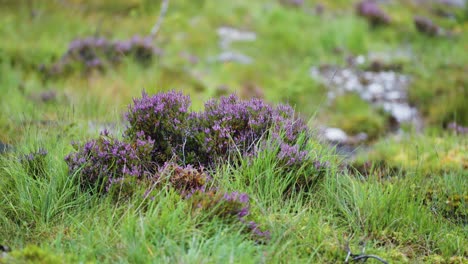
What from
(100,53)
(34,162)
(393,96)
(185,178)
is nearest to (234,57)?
(100,53)

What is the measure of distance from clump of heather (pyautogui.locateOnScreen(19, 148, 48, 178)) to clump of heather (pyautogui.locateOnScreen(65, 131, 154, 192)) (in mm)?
265

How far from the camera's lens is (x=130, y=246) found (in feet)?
9.98

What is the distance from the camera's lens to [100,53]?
9.68 m

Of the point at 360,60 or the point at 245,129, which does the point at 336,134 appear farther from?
the point at 245,129

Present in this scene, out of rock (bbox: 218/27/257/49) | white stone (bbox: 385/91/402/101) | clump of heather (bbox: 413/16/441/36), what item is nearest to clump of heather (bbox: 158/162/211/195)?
white stone (bbox: 385/91/402/101)

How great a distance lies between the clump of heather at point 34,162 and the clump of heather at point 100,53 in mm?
5361

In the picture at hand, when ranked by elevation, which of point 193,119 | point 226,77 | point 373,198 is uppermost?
point 193,119

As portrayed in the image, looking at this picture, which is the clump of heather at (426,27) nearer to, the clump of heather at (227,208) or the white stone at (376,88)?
the white stone at (376,88)

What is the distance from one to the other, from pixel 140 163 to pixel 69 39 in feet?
23.9

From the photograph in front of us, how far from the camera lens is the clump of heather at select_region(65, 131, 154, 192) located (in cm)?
383

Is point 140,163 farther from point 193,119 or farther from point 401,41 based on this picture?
point 401,41

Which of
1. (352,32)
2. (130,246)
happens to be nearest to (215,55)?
(352,32)

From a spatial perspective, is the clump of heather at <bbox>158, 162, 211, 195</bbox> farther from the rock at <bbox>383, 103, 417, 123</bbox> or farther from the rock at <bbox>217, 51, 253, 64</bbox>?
the rock at <bbox>217, 51, 253, 64</bbox>

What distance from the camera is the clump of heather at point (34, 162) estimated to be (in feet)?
13.2
